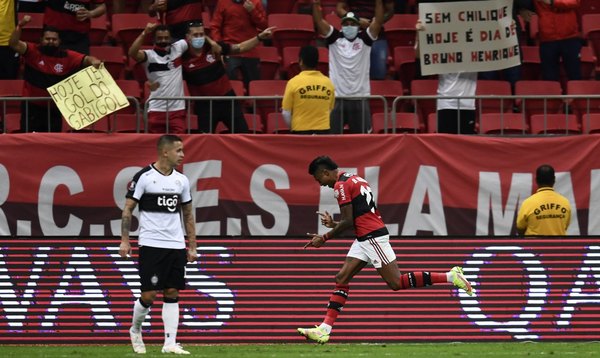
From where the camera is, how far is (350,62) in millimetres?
18250

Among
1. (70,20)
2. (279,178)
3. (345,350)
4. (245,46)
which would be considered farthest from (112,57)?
(345,350)

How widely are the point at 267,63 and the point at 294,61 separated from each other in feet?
1.42

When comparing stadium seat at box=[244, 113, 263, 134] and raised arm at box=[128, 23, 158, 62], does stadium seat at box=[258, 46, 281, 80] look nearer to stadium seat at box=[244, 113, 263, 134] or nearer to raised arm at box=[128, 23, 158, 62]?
stadium seat at box=[244, 113, 263, 134]

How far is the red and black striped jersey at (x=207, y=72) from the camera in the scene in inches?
706

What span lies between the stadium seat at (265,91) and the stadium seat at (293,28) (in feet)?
7.34

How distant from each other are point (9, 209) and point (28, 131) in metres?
1.18

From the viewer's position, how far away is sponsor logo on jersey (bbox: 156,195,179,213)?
42.5ft

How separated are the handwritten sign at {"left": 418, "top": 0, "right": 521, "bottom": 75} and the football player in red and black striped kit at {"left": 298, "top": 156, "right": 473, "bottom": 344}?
5150mm

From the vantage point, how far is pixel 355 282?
576 inches

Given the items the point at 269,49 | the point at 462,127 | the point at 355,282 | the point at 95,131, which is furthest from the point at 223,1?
the point at 355,282

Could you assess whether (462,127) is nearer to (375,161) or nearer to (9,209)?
(375,161)

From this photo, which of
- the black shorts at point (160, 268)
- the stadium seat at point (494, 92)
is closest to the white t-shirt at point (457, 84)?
the stadium seat at point (494, 92)

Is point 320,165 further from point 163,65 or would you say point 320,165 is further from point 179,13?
point 179,13

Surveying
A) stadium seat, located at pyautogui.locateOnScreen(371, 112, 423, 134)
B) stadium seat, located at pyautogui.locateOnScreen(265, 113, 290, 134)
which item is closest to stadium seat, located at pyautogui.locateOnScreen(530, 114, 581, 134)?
stadium seat, located at pyautogui.locateOnScreen(371, 112, 423, 134)
